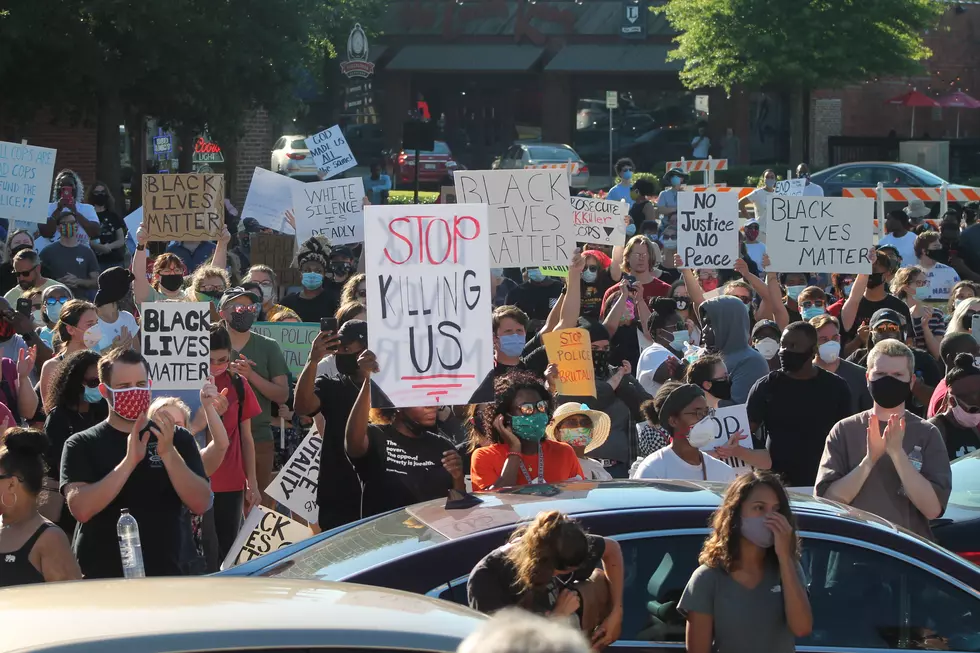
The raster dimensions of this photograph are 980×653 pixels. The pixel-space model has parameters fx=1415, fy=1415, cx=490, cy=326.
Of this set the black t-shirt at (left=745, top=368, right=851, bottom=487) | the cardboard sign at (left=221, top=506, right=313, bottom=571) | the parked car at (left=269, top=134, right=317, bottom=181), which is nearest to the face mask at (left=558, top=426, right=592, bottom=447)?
the black t-shirt at (left=745, top=368, right=851, bottom=487)

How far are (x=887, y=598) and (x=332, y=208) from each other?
30.8 feet

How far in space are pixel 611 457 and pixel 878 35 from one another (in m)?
29.7

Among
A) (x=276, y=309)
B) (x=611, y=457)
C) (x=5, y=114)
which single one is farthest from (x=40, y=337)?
(x=5, y=114)

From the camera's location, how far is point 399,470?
18.8ft

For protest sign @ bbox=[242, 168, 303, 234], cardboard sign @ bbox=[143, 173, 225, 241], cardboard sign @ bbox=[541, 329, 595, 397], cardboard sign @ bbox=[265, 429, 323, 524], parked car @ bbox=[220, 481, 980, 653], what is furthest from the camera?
protest sign @ bbox=[242, 168, 303, 234]

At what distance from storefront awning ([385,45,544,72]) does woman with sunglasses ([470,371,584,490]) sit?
39.8 metres

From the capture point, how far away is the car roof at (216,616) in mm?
2883

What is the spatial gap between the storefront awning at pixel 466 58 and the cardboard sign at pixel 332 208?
31953mm

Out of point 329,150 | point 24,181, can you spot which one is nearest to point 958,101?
point 329,150

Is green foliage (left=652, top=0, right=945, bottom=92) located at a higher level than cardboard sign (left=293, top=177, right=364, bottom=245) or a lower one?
higher

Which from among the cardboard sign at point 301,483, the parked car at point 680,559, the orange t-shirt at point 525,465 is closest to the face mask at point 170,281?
the cardboard sign at point 301,483

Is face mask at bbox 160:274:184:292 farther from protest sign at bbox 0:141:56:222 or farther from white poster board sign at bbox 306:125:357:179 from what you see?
white poster board sign at bbox 306:125:357:179

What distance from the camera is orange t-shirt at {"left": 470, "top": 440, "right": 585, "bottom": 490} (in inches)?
221

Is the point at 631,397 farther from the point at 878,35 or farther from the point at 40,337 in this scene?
the point at 878,35
